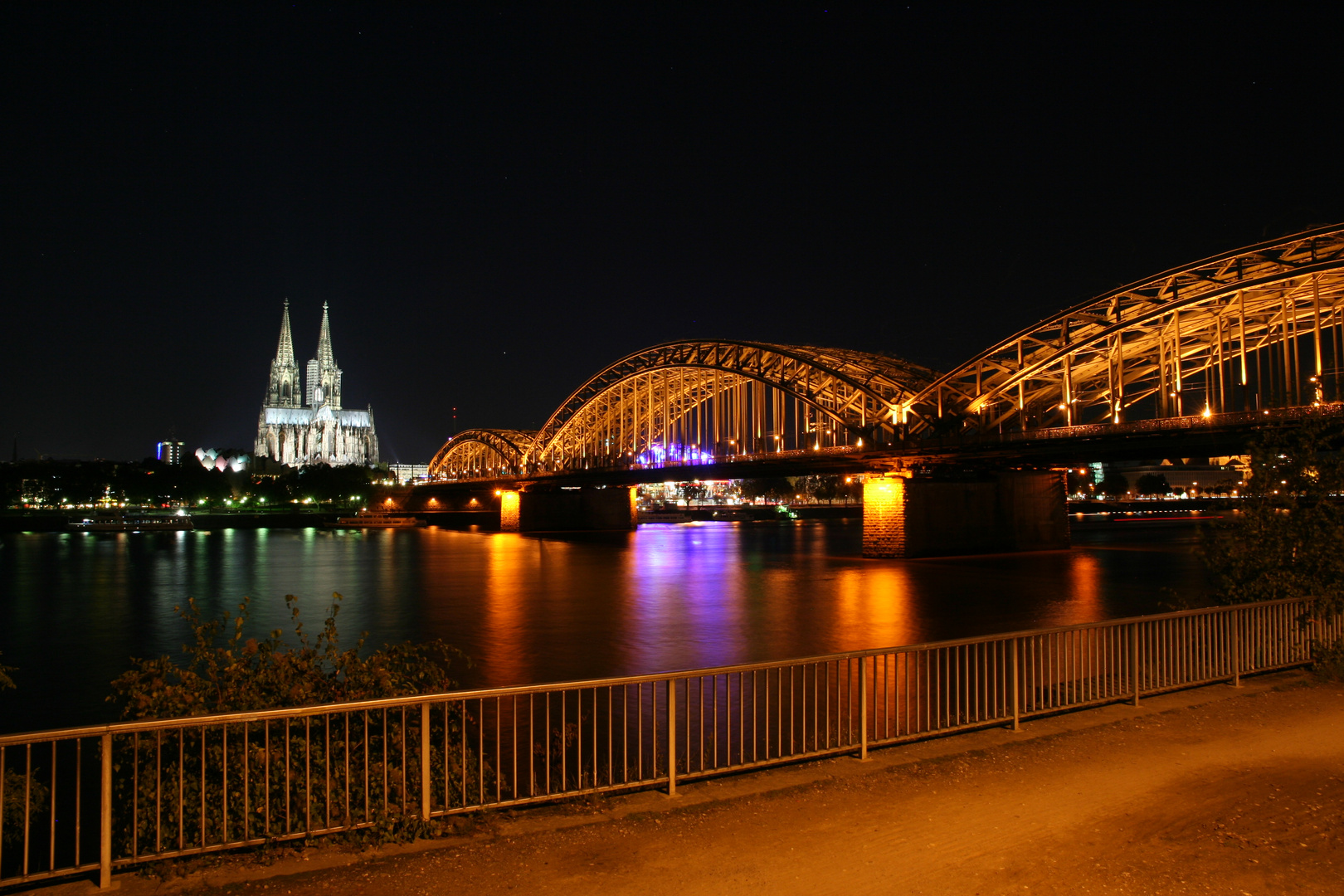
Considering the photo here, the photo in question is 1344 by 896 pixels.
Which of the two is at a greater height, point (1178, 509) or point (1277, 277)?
point (1277, 277)

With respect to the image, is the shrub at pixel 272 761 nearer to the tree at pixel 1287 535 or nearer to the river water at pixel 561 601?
the river water at pixel 561 601

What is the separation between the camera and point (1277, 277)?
40000 millimetres

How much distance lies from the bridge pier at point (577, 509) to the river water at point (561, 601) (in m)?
31.2

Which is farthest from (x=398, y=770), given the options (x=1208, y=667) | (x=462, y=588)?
(x=462, y=588)

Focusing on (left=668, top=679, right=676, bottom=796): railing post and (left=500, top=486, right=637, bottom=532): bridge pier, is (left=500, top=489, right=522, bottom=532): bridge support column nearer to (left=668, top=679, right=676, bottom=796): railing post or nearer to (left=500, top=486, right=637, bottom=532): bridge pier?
(left=500, top=486, right=637, bottom=532): bridge pier

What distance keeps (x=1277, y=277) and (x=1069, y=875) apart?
42.6m

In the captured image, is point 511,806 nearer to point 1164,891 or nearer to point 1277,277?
point 1164,891

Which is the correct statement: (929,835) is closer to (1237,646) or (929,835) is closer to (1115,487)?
(1237,646)

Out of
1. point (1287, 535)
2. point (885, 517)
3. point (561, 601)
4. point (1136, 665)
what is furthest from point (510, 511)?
point (1136, 665)

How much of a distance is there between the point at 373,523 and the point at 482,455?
32760 mm

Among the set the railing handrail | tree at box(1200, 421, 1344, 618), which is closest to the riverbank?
the railing handrail

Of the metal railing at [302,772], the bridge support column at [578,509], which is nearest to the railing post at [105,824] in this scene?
the metal railing at [302,772]

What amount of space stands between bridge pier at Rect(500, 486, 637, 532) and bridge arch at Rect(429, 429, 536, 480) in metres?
14.0

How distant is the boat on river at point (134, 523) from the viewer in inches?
3802
